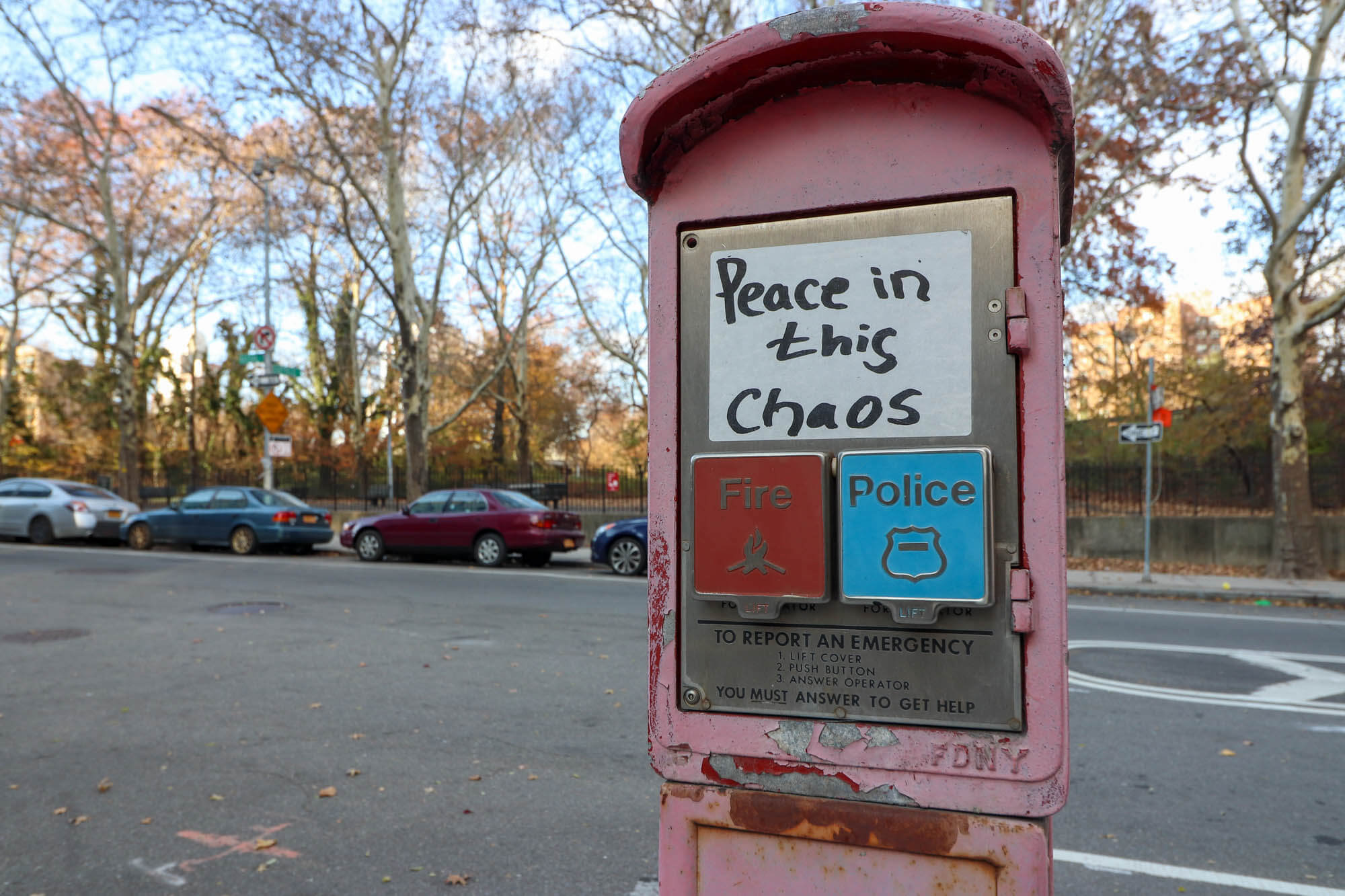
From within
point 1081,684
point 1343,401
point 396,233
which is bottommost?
point 1081,684

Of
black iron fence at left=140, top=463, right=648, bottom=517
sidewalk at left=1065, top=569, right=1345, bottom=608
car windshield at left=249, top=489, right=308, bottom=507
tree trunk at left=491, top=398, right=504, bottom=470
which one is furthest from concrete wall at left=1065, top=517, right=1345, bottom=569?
tree trunk at left=491, top=398, right=504, bottom=470

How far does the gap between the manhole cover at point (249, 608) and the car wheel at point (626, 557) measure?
553 cm

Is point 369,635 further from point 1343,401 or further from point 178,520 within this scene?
point 1343,401

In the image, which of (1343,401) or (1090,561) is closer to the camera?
(1090,561)

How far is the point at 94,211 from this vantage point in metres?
27.7

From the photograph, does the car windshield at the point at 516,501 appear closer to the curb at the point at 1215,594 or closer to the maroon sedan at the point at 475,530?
the maroon sedan at the point at 475,530

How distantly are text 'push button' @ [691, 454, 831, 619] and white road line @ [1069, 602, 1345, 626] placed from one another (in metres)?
9.79

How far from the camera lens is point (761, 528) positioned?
174 centimetres

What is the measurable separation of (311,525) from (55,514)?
6.39m

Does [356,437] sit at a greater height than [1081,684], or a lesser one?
greater

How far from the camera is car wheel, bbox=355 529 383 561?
57.5 ft

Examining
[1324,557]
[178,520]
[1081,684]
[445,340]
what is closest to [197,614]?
[1081,684]

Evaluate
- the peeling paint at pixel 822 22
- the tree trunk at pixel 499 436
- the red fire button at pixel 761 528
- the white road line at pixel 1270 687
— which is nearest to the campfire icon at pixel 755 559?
the red fire button at pixel 761 528

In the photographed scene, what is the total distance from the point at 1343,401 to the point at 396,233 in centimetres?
2164
